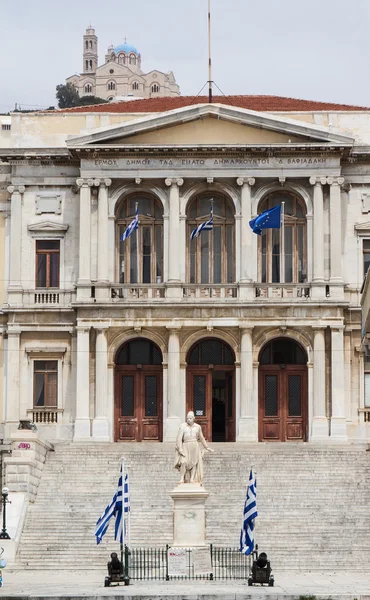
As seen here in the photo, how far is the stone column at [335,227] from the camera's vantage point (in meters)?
53.6

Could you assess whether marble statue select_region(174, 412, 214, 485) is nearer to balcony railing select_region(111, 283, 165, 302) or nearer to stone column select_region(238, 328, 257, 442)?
stone column select_region(238, 328, 257, 442)

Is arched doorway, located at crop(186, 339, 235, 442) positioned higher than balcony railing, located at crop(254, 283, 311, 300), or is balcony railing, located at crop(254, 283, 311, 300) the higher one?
balcony railing, located at crop(254, 283, 311, 300)

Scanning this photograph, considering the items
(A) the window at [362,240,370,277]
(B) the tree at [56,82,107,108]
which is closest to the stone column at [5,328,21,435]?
(A) the window at [362,240,370,277]

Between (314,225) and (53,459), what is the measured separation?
1254cm

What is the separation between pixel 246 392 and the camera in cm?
5303

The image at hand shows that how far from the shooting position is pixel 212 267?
5462cm

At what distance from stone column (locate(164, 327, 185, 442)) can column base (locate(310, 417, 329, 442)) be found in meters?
4.50

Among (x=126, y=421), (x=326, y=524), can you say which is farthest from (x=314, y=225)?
(x=326, y=524)

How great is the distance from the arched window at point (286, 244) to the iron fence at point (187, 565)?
652 inches

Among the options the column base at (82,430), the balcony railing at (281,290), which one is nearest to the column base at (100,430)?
→ the column base at (82,430)

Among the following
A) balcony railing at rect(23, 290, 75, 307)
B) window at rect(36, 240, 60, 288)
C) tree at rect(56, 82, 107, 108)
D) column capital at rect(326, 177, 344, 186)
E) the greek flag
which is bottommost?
balcony railing at rect(23, 290, 75, 307)

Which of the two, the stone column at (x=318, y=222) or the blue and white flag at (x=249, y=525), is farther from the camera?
the stone column at (x=318, y=222)

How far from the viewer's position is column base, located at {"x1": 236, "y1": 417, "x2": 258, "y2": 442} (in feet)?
173

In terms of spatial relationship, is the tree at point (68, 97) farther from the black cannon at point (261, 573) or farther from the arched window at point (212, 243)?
the black cannon at point (261, 573)
